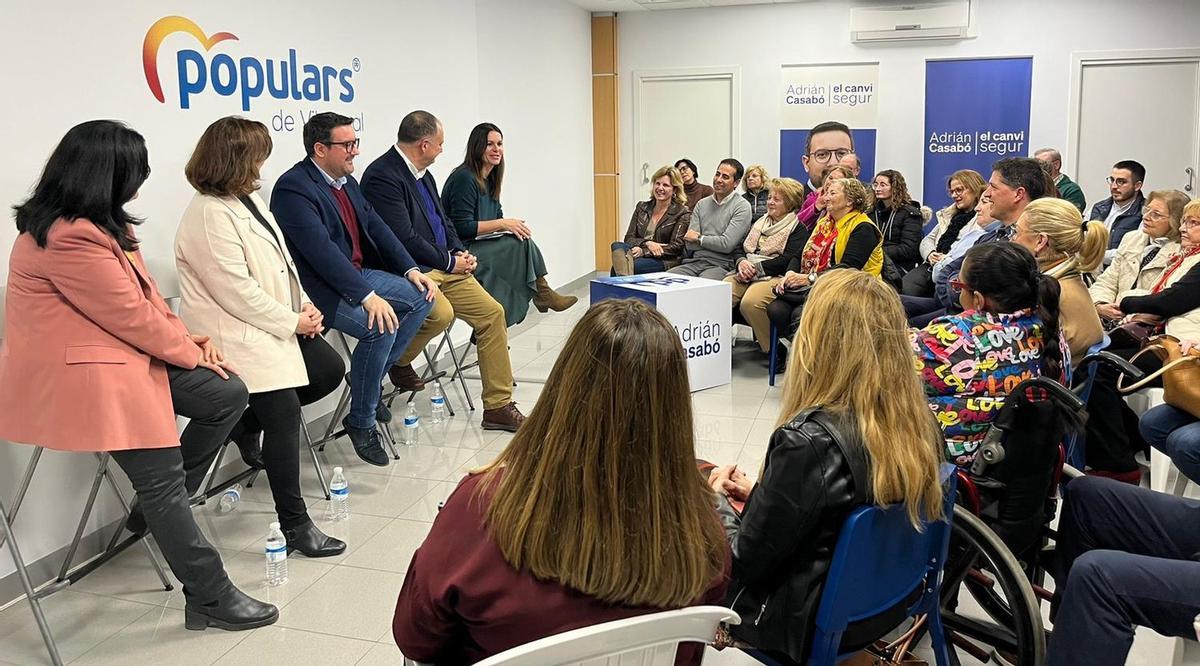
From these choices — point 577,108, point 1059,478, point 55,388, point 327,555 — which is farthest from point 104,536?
point 577,108

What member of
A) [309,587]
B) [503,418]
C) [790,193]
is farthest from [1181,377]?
[790,193]

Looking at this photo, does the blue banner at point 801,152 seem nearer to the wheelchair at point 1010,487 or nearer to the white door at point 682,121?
the white door at point 682,121

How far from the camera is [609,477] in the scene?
5.02 feet

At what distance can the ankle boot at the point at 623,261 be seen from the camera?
721 cm

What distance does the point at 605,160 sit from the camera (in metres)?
10.3

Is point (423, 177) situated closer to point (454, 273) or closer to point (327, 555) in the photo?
point (454, 273)

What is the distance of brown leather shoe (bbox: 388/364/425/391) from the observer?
5.43 metres

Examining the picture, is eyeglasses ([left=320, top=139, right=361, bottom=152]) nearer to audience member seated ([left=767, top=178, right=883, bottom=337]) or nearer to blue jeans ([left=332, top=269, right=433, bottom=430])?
blue jeans ([left=332, top=269, right=433, bottom=430])

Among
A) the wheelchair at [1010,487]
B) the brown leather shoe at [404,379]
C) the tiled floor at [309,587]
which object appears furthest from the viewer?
the brown leather shoe at [404,379]

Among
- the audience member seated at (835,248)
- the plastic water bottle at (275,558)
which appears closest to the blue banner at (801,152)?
the audience member seated at (835,248)

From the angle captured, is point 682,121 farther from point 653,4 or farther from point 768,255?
point 768,255

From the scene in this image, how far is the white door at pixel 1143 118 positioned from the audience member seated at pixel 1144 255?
14.2ft

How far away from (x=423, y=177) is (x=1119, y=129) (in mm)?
6898

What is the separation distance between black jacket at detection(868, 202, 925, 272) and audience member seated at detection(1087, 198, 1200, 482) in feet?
5.68
